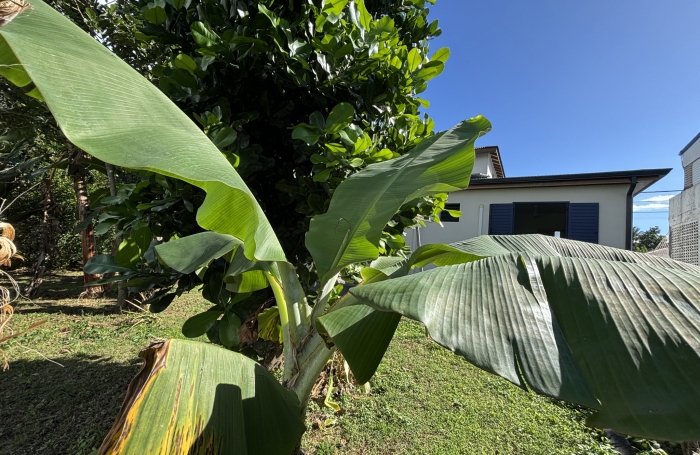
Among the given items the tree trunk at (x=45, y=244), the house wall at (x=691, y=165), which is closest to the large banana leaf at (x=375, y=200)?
the tree trunk at (x=45, y=244)

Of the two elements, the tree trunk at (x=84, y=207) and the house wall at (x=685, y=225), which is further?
the house wall at (x=685, y=225)

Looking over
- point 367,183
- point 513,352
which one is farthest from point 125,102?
point 513,352

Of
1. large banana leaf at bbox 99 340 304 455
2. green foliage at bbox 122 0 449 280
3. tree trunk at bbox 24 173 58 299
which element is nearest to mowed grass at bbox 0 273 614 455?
large banana leaf at bbox 99 340 304 455

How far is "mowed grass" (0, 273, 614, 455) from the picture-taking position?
2365mm

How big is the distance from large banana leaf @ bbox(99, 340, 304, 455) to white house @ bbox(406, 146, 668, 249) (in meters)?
6.17

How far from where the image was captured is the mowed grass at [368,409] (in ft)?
7.76

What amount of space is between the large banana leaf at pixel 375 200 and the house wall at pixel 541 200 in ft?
26.7

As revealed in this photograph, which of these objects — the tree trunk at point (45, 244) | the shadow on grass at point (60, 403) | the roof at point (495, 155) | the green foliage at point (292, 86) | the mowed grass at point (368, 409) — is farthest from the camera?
the roof at point (495, 155)

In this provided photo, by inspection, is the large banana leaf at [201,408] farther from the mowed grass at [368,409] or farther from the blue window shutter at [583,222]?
the blue window shutter at [583,222]

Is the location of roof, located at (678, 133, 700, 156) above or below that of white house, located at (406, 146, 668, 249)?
above

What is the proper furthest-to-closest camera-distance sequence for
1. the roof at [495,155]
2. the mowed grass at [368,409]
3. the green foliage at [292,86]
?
the roof at [495,155]
the mowed grass at [368,409]
the green foliage at [292,86]

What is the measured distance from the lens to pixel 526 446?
241 cm

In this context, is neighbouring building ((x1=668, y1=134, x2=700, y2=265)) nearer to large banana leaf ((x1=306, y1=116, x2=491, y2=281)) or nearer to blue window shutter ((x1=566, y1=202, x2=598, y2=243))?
blue window shutter ((x1=566, y1=202, x2=598, y2=243))

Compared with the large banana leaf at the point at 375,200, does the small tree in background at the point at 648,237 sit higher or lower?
higher
